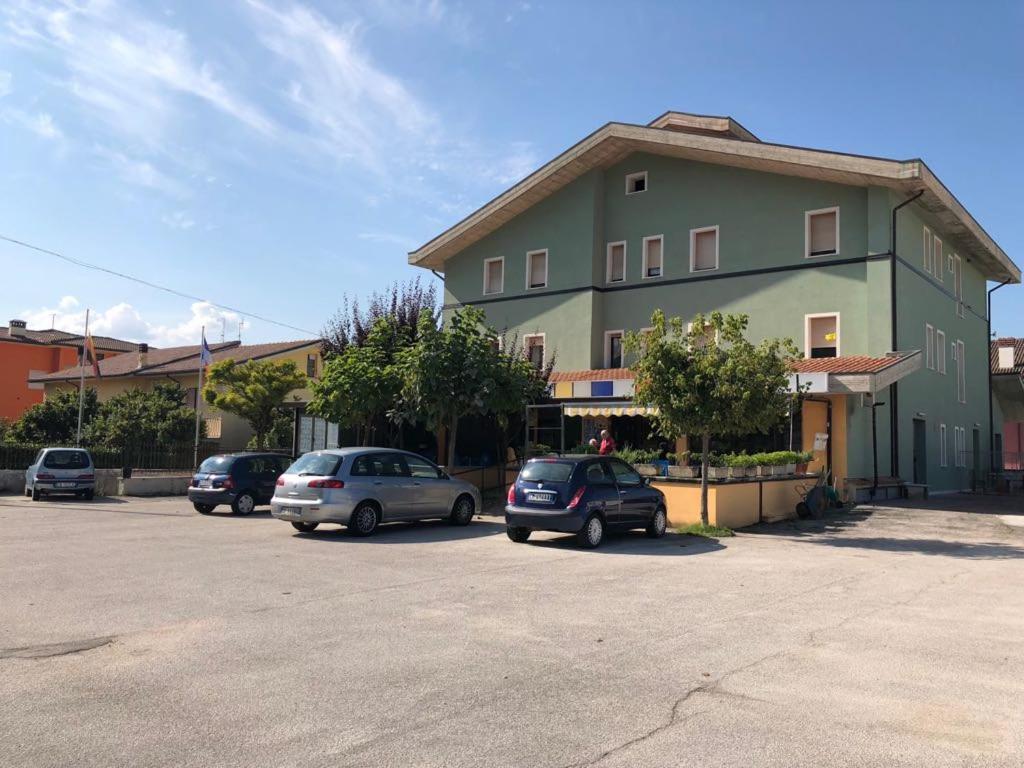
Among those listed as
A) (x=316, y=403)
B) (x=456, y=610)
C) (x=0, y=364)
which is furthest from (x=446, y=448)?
(x=0, y=364)

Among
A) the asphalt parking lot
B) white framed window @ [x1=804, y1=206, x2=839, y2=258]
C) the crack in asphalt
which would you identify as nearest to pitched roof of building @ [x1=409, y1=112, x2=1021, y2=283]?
white framed window @ [x1=804, y1=206, x2=839, y2=258]

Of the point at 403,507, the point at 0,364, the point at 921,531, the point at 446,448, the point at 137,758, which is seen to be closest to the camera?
the point at 137,758

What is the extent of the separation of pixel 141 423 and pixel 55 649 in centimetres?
3194

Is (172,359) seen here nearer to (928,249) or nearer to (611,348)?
(611,348)

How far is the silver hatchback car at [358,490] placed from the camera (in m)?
14.9

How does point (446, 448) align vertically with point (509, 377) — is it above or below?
below

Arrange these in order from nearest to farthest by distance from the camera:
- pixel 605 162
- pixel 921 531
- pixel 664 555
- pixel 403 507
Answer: pixel 664 555
pixel 403 507
pixel 921 531
pixel 605 162

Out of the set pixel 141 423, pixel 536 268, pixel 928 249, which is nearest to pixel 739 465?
pixel 928 249

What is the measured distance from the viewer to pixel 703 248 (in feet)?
93.5

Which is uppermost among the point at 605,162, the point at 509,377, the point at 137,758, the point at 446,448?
the point at 605,162

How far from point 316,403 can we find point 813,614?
16.8 meters

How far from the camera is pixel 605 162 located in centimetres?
3091

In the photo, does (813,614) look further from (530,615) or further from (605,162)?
(605,162)

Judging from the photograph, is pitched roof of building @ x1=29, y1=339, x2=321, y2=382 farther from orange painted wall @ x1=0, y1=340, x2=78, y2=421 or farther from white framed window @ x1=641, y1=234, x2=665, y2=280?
white framed window @ x1=641, y1=234, x2=665, y2=280
